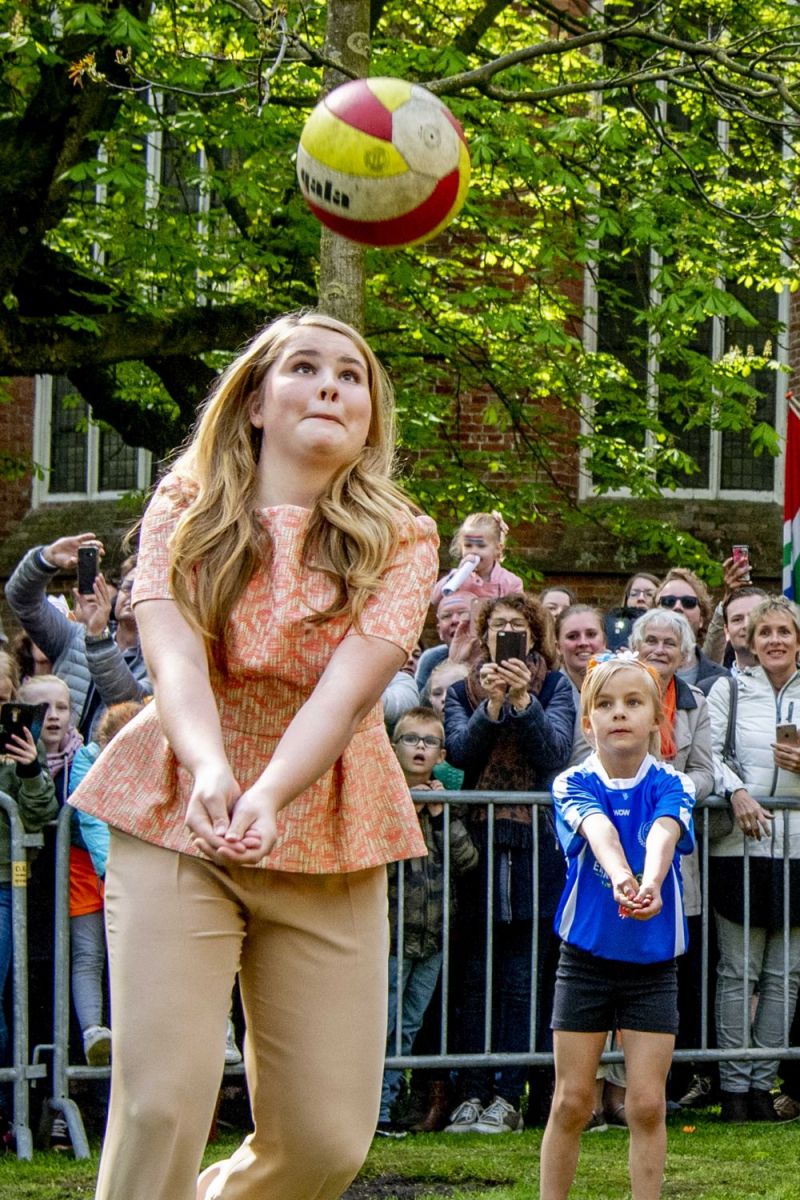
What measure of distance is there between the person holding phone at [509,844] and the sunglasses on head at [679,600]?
1.77 m

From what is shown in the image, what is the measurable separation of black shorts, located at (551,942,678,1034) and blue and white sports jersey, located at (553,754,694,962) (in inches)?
1.7

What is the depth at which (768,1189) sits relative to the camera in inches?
239

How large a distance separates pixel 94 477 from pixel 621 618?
440 inches

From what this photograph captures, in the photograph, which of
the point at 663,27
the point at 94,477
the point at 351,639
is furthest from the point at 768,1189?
the point at 94,477

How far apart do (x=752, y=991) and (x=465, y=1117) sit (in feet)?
5.03

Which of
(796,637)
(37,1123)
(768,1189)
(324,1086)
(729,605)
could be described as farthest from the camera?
(729,605)

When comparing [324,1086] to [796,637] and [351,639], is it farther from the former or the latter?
[796,637]

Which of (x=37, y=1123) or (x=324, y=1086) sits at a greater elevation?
(x=324, y=1086)

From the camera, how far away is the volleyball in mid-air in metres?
5.60

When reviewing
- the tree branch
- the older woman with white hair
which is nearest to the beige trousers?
the older woman with white hair

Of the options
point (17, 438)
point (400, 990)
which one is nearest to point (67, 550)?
point (400, 990)

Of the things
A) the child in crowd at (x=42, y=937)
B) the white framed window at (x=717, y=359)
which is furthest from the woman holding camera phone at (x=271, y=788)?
the white framed window at (x=717, y=359)

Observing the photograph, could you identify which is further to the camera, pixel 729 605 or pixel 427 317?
pixel 427 317

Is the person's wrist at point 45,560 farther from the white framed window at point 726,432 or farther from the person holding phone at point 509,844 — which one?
the white framed window at point 726,432
